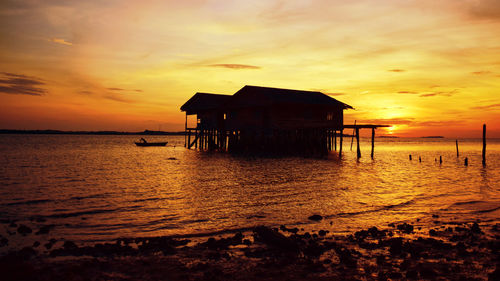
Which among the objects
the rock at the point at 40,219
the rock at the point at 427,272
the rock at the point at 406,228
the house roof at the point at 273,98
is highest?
the house roof at the point at 273,98

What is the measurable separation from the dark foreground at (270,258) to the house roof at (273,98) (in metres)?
28.4

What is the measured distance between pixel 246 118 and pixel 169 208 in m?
29.5

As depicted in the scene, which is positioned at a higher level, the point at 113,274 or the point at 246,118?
the point at 246,118

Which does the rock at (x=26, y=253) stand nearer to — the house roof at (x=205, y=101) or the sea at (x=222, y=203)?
the sea at (x=222, y=203)

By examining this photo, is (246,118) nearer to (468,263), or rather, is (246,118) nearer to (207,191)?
(207,191)

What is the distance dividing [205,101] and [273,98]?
1416cm

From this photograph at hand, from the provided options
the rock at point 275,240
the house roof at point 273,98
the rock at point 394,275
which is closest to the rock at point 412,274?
the rock at point 394,275

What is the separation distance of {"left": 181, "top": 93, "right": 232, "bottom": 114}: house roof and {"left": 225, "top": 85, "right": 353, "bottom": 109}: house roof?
14.1ft

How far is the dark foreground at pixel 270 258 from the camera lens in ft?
20.9

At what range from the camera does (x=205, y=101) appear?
4781 cm

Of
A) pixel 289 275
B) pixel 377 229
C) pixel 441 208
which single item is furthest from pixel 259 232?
pixel 441 208

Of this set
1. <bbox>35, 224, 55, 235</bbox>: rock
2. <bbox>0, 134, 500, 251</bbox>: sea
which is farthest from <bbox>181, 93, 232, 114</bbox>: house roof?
<bbox>35, 224, 55, 235</bbox>: rock

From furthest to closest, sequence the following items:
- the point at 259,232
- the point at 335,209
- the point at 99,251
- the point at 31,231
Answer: the point at 335,209
the point at 31,231
the point at 259,232
the point at 99,251

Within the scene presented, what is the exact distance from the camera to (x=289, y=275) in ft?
20.8
